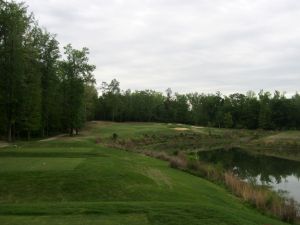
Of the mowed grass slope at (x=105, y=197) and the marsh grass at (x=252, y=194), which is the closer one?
the mowed grass slope at (x=105, y=197)

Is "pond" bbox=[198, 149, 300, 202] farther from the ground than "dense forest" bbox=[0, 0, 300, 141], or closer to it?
closer to it

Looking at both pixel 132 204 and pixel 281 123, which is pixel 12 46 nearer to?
pixel 132 204

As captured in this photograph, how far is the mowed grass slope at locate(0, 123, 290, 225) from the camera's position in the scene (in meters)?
13.7

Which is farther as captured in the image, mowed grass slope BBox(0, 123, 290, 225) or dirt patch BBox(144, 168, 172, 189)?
dirt patch BBox(144, 168, 172, 189)

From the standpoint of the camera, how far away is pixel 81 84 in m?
65.6

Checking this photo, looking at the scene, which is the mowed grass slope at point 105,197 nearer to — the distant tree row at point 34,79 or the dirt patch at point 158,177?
the dirt patch at point 158,177

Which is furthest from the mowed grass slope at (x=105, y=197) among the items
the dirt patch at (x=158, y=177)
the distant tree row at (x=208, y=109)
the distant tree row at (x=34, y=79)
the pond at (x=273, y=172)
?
the distant tree row at (x=208, y=109)

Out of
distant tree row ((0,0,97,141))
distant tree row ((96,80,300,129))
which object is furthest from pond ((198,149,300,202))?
distant tree row ((96,80,300,129))

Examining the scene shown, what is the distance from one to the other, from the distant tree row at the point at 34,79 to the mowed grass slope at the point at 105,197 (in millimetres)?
21381

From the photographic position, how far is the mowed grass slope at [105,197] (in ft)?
45.0

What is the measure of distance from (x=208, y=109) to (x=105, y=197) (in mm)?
123775

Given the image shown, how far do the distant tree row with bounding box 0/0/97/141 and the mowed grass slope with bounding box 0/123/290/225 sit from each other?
→ 2138 cm

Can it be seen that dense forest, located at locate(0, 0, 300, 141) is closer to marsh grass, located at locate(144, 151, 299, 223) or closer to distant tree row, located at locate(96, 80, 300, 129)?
distant tree row, located at locate(96, 80, 300, 129)

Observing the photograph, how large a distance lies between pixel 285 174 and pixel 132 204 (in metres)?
28.8
